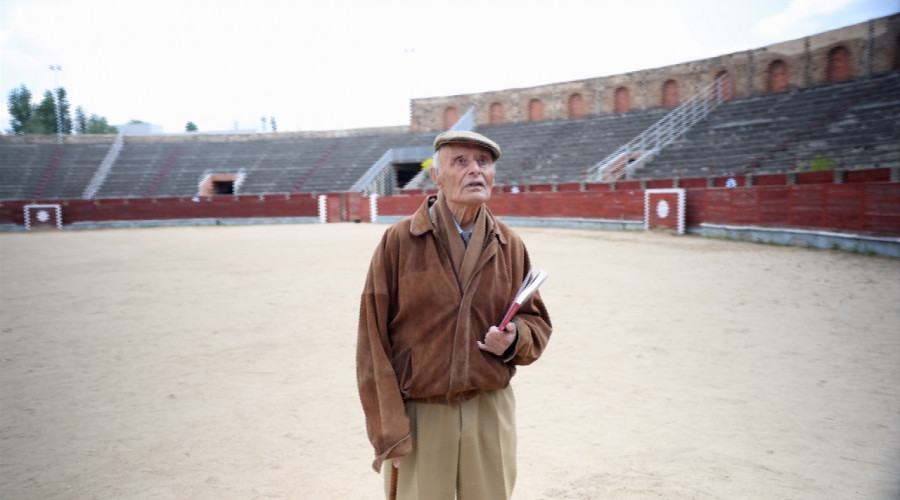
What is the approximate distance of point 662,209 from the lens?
18.2 meters

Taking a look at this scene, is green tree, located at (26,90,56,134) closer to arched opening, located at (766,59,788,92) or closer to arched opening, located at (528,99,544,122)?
arched opening, located at (528,99,544,122)

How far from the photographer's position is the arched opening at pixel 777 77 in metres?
24.4

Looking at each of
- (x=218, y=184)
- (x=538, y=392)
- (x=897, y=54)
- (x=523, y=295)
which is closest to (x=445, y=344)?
(x=523, y=295)

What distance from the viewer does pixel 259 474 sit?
3.08 metres

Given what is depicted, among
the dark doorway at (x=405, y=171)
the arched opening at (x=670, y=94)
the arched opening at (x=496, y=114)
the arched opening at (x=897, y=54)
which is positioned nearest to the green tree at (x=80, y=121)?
the dark doorway at (x=405, y=171)

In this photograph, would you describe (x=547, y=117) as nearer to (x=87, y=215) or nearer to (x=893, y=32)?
(x=893, y=32)

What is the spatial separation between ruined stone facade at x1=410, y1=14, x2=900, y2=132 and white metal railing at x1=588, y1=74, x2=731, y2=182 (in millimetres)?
521

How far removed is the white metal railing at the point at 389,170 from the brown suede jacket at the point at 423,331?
98.2ft

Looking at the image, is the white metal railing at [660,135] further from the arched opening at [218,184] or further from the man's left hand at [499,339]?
the man's left hand at [499,339]

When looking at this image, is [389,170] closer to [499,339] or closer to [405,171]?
[405,171]

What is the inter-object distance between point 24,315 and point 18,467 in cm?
485

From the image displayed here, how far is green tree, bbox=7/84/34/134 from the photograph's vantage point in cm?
6556

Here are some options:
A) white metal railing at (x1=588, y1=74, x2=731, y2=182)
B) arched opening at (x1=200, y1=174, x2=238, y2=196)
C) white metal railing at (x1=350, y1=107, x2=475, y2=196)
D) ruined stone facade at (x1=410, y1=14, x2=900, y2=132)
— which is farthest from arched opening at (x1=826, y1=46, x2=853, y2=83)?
arched opening at (x1=200, y1=174, x2=238, y2=196)

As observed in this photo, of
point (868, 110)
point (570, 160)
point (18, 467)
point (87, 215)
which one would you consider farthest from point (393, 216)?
point (18, 467)
